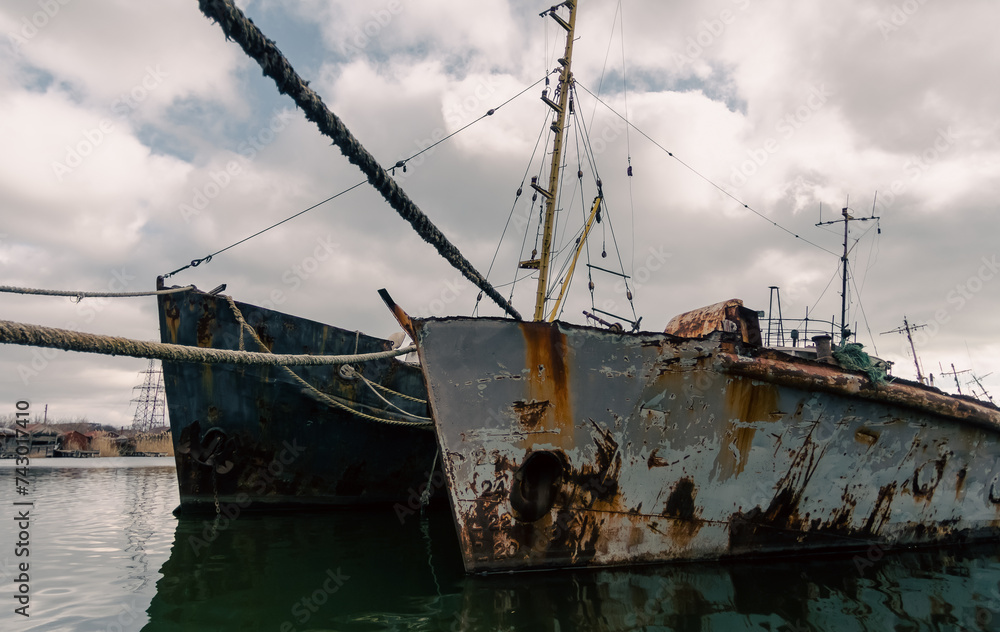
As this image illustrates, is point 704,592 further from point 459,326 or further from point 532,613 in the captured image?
point 459,326

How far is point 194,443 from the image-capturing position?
7027 millimetres

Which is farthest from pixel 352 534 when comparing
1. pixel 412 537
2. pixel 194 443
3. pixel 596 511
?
pixel 596 511

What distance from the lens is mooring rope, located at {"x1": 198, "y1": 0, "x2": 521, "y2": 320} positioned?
295cm

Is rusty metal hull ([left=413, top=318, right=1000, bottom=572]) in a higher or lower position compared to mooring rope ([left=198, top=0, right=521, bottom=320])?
lower

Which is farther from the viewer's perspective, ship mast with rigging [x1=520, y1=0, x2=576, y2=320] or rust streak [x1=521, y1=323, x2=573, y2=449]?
ship mast with rigging [x1=520, y1=0, x2=576, y2=320]

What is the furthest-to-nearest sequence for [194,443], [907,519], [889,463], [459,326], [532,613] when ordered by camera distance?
[194,443]
[907,519]
[889,463]
[459,326]
[532,613]

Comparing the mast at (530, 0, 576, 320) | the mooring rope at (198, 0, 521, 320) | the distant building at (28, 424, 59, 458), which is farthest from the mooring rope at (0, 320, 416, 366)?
the distant building at (28, 424, 59, 458)

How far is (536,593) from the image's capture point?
3.88 meters

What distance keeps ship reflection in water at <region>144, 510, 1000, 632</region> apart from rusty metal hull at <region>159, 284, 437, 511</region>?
1.57 meters

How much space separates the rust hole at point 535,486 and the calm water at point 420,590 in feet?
1.69

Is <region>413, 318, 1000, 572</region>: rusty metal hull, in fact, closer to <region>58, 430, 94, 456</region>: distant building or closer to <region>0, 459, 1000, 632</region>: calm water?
<region>0, 459, 1000, 632</region>: calm water

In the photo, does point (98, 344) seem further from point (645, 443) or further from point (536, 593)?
point (645, 443)

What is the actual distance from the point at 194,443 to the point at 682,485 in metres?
6.23

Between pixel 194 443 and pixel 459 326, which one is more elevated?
pixel 459 326
